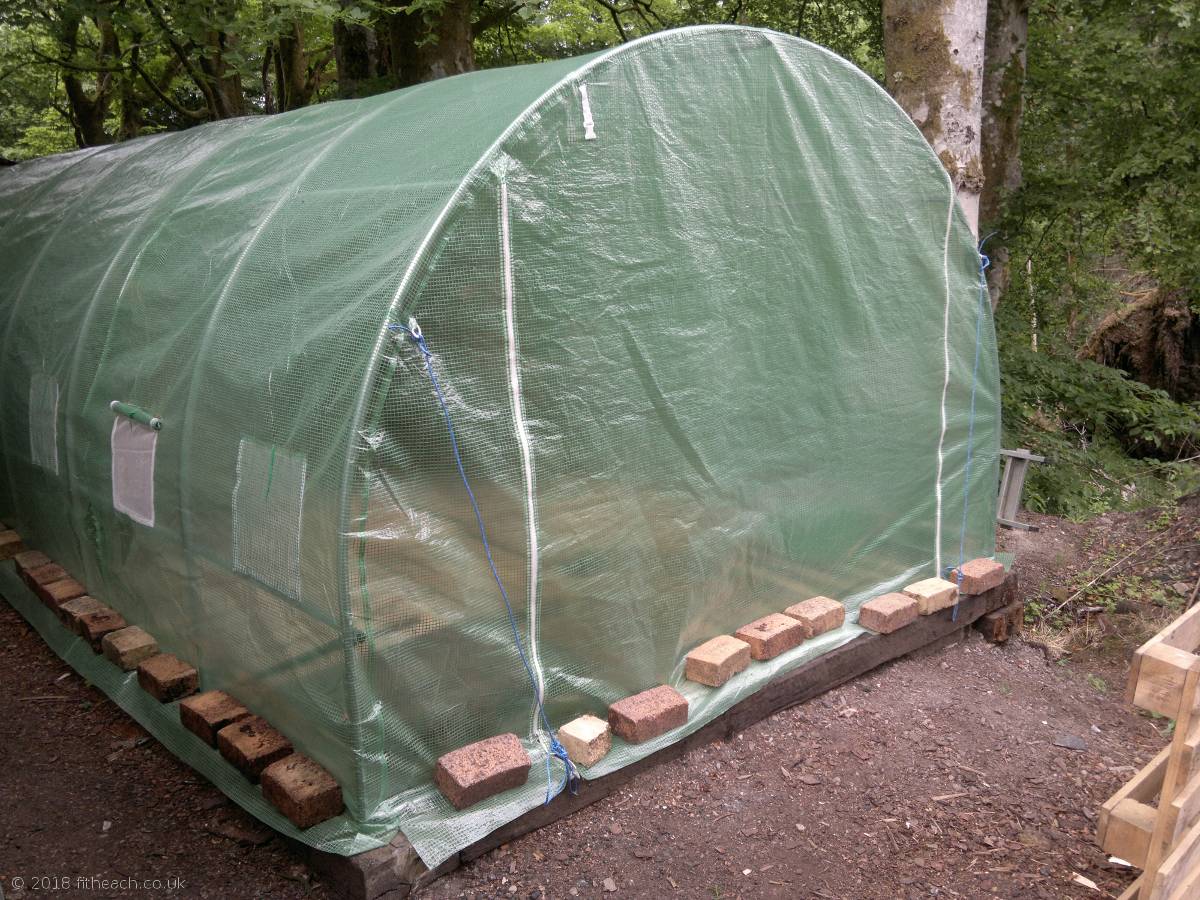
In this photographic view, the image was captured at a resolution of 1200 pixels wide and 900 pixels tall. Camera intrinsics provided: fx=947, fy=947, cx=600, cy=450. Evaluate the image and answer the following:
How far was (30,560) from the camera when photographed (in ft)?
16.5

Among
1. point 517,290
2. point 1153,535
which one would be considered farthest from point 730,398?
point 1153,535

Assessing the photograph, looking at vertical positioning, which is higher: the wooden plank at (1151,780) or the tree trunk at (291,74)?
the tree trunk at (291,74)

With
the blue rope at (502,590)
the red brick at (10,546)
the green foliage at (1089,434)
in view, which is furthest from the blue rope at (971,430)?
the red brick at (10,546)

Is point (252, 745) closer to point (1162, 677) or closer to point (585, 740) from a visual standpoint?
point (585, 740)

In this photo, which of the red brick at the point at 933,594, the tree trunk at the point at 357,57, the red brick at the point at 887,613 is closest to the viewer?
the red brick at the point at 887,613

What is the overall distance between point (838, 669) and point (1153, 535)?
336cm

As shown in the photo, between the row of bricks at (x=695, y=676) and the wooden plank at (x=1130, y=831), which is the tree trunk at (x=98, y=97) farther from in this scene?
the wooden plank at (x=1130, y=831)

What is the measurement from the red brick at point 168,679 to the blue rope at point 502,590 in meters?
1.45

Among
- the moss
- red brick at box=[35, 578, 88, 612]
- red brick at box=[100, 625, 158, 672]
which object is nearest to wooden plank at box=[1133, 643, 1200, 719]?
red brick at box=[100, 625, 158, 672]

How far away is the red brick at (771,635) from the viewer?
392 centimetres

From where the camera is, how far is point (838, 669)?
165 inches

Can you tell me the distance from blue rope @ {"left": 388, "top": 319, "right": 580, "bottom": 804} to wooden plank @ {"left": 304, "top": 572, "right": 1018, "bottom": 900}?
2.5 inches

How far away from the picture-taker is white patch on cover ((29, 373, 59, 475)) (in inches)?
181

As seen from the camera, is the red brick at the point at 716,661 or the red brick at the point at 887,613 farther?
the red brick at the point at 887,613
